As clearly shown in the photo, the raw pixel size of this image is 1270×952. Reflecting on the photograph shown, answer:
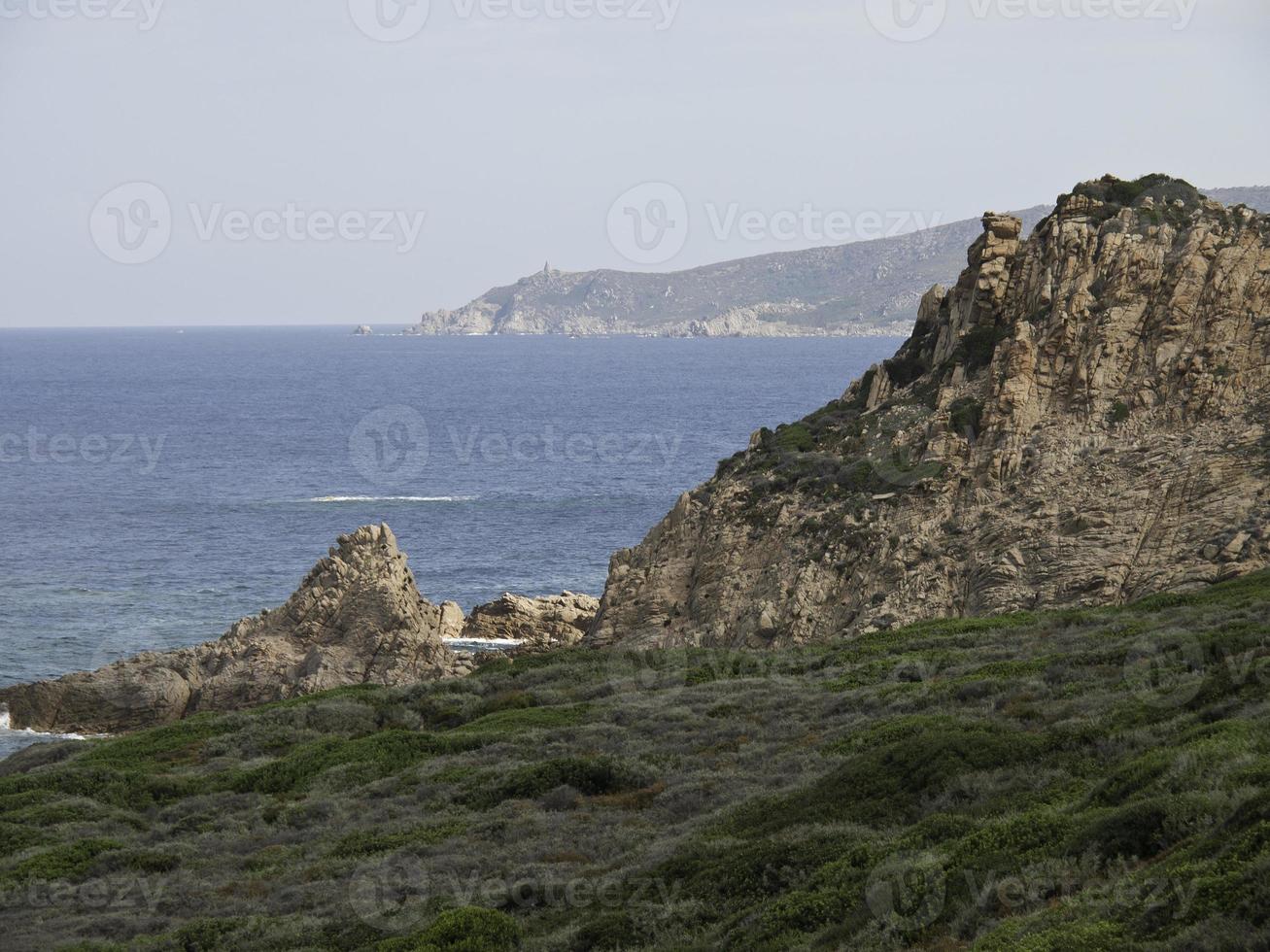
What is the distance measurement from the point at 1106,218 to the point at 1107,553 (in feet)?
46.0

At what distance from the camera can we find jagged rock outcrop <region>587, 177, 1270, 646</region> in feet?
120

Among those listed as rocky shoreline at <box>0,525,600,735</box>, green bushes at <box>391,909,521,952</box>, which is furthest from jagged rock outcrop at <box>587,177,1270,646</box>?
green bushes at <box>391,909,521,952</box>

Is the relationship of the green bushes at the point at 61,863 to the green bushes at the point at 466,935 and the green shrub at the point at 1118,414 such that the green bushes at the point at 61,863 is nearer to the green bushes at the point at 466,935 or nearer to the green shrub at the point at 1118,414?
the green bushes at the point at 466,935

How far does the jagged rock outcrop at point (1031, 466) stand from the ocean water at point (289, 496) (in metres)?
25.5

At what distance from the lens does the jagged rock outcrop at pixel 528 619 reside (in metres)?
56.7

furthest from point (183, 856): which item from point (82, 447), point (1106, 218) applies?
point (82, 447)

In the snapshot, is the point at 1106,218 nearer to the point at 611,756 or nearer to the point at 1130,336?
the point at 1130,336

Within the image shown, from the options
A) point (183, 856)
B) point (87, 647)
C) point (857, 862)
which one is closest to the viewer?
point (857, 862)

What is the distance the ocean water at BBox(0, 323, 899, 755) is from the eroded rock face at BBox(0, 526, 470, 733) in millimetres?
2449

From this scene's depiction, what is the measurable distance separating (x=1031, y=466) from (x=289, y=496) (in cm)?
7224

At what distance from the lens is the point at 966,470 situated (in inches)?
1612

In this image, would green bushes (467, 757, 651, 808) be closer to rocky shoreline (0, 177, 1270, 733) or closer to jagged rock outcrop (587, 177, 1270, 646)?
rocky shoreline (0, 177, 1270, 733)

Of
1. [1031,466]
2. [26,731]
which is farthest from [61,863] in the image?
[1031,466]

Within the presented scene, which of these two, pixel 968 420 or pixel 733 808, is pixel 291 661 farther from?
pixel 733 808
